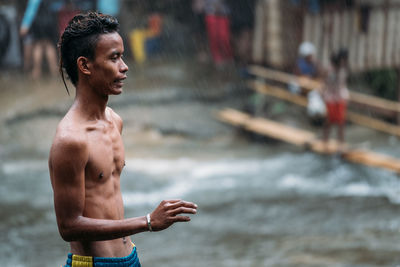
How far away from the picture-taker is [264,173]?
9023 millimetres

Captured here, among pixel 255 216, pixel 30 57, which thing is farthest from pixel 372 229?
pixel 30 57

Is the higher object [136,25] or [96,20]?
[136,25]

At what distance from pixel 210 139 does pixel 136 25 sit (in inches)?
202

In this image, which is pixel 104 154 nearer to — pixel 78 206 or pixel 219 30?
pixel 78 206

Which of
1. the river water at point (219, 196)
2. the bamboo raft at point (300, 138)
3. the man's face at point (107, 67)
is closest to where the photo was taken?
the man's face at point (107, 67)

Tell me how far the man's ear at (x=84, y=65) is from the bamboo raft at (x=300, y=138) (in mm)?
6267

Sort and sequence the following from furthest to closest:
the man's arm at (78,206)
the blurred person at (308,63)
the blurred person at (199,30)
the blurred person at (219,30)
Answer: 1. the blurred person at (199,30)
2. the blurred person at (219,30)
3. the blurred person at (308,63)
4. the man's arm at (78,206)

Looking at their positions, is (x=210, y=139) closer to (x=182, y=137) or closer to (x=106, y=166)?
(x=182, y=137)

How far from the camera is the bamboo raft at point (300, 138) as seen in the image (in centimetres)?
828

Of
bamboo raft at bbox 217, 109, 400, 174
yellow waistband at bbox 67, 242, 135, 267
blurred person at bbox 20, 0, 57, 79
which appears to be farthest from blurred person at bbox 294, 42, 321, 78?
yellow waistband at bbox 67, 242, 135, 267

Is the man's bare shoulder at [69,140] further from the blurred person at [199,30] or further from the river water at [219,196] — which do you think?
the blurred person at [199,30]

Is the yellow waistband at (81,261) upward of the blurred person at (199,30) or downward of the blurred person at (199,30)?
downward

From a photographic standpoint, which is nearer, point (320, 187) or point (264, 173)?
point (320, 187)

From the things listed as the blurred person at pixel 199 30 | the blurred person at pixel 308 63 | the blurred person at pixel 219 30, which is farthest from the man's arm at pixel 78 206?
the blurred person at pixel 199 30
